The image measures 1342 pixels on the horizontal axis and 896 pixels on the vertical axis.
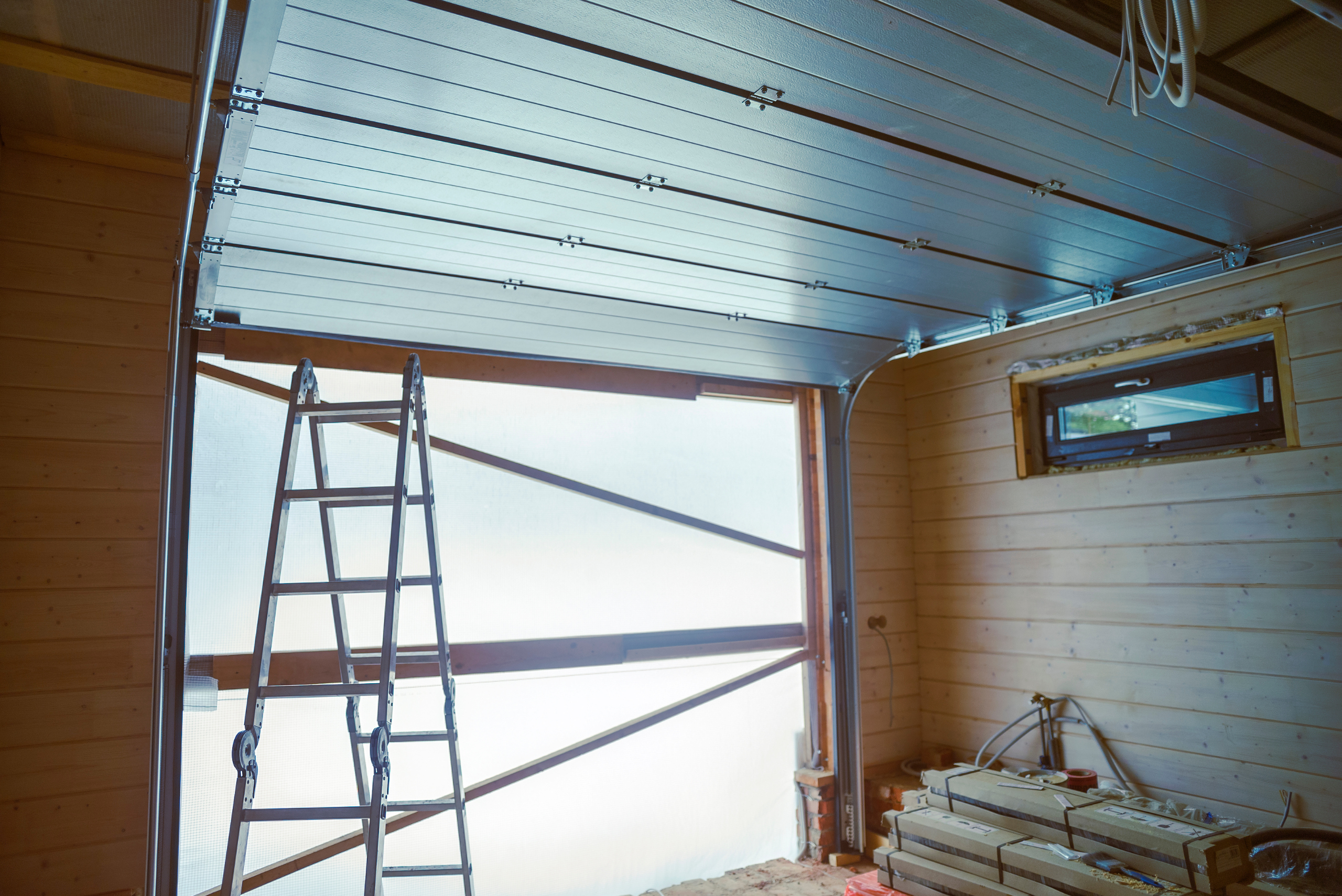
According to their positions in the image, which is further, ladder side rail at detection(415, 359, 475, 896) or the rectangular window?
the rectangular window

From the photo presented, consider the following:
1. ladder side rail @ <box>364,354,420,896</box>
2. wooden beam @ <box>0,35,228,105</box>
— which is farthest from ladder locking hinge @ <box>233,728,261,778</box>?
wooden beam @ <box>0,35,228,105</box>

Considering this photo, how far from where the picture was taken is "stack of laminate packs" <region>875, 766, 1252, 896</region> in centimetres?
228

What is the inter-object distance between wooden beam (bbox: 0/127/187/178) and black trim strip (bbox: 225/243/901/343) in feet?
1.85

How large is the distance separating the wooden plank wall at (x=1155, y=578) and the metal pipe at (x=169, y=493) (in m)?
3.63

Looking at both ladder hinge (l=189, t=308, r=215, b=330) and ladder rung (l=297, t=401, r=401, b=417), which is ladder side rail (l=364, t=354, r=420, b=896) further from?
ladder hinge (l=189, t=308, r=215, b=330)

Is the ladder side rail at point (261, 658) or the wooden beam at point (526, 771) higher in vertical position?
the ladder side rail at point (261, 658)

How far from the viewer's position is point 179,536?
293 centimetres

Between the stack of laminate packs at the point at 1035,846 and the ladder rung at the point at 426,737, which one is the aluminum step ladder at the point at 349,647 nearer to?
the ladder rung at the point at 426,737

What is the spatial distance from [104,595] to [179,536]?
0.33m

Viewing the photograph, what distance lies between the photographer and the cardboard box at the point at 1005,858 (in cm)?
228

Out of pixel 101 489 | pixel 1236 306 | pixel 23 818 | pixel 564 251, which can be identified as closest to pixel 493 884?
pixel 23 818

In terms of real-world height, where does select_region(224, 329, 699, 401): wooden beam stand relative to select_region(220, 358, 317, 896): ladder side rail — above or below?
above

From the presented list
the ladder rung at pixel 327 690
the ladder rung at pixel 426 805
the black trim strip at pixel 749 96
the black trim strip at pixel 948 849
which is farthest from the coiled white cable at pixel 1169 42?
the ladder rung at pixel 426 805

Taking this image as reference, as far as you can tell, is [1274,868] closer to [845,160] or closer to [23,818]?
[845,160]
